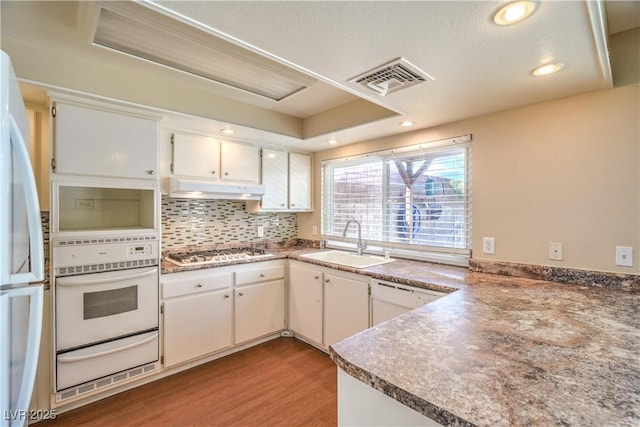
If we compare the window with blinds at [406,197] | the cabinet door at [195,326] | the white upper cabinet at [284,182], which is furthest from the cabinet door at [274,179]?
the cabinet door at [195,326]

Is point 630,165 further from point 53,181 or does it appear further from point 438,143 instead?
point 53,181

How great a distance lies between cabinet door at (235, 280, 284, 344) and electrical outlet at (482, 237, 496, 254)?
1.91 meters

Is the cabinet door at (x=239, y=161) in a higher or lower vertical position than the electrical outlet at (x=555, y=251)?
higher

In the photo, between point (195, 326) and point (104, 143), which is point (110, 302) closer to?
point (195, 326)

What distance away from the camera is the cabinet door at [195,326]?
2.34 m

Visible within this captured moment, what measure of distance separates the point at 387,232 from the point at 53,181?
2.68 m

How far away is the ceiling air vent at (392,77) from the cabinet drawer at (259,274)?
6.39ft

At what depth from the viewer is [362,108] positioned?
2537 mm

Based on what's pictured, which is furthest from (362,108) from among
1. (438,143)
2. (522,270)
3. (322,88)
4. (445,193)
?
(522,270)

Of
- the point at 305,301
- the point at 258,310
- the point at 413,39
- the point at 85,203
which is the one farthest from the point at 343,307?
the point at 85,203

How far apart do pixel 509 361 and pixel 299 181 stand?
290 cm

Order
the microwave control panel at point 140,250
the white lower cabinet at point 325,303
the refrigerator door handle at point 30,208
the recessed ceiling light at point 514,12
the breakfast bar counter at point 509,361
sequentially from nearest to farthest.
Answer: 1. the breakfast bar counter at point 509,361
2. the refrigerator door handle at point 30,208
3. the recessed ceiling light at point 514,12
4. the microwave control panel at point 140,250
5. the white lower cabinet at point 325,303

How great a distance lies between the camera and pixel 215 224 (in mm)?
3146

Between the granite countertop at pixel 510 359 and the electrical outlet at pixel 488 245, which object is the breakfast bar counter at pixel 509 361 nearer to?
the granite countertop at pixel 510 359
